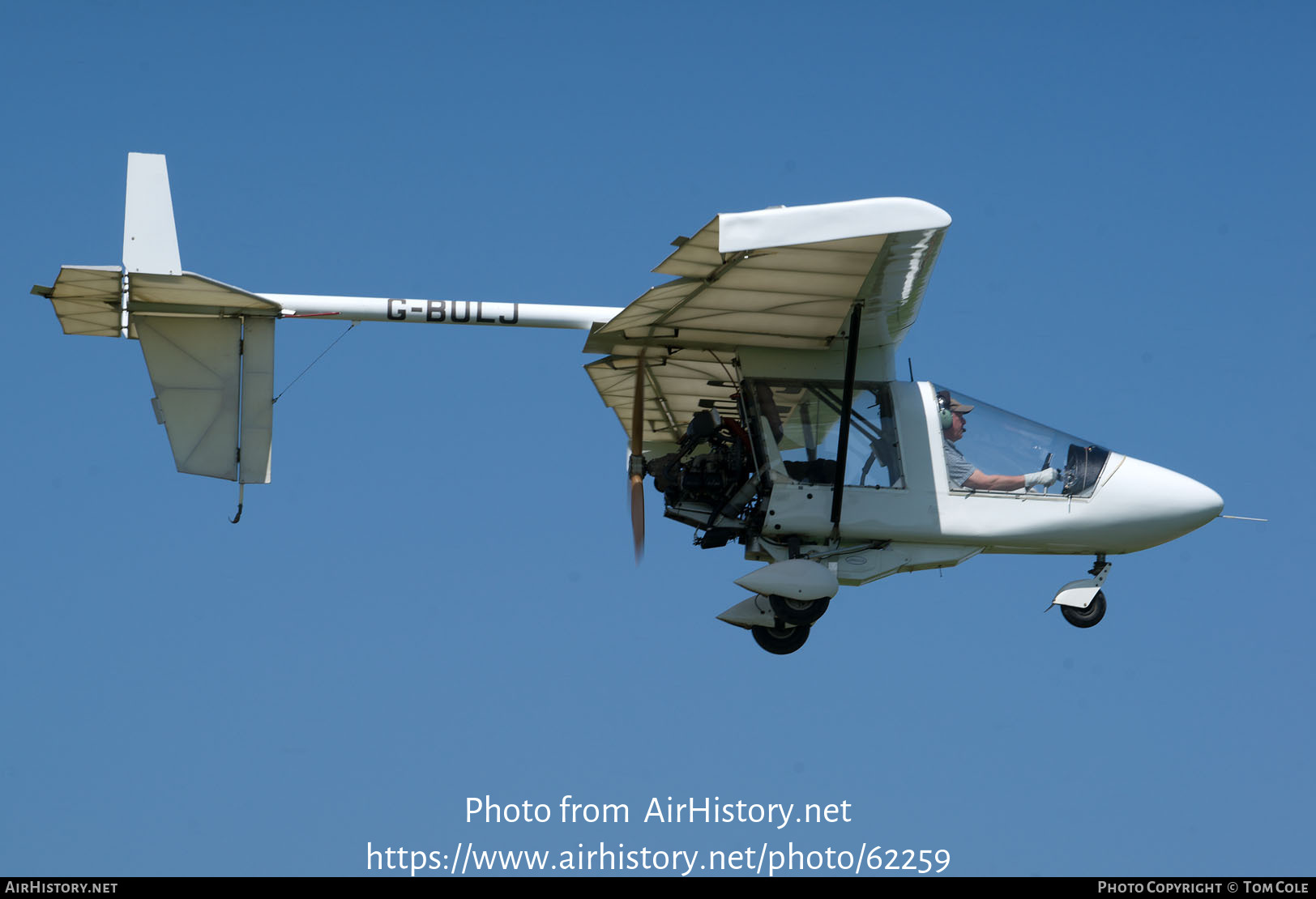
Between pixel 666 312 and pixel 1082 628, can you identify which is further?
pixel 1082 628

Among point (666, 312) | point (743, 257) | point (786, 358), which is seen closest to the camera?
point (743, 257)

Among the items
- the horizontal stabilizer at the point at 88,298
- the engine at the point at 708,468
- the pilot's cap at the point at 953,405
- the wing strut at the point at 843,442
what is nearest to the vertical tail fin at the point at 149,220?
the horizontal stabilizer at the point at 88,298

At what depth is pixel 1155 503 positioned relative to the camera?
19219 millimetres

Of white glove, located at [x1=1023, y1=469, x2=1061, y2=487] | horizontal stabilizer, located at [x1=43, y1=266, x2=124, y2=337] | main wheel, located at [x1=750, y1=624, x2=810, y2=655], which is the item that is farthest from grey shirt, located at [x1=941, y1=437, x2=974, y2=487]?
horizontal stabilizer, located at [x1=43, y1=266, x2=124, y2=337]

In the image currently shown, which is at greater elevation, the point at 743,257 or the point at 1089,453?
the point at 743,257

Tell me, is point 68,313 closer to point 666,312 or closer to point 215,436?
point 215,436

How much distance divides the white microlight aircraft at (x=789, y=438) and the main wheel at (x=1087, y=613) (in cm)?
2

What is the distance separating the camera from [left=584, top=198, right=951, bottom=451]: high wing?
15.3 m

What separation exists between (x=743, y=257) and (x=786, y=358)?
3566mm

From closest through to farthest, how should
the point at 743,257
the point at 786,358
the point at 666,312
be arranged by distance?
the point at 743,257 < the point at 666,312 < the point at 786,358

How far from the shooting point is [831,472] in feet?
62.0

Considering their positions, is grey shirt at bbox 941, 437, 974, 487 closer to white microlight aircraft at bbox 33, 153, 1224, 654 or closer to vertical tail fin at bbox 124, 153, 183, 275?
white microlight aircraft at bbox 33, 153, 1224, 654

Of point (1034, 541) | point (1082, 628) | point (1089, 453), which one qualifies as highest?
point (1089, 453)

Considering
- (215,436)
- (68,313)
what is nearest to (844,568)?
(215,436)
